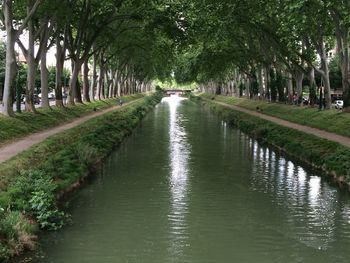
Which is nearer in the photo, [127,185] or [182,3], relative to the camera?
[127,185]

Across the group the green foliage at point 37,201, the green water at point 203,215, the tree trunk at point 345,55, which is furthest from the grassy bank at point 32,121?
the tree trunk at point 345,55

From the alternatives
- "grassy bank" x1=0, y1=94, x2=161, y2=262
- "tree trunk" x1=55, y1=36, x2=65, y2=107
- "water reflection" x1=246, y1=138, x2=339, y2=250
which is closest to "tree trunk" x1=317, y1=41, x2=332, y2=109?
"water reflection" x1=246, y1=138, x2=339, y2=250

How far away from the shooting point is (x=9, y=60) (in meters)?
27.8

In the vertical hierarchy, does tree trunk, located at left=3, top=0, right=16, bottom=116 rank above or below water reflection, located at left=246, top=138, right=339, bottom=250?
above

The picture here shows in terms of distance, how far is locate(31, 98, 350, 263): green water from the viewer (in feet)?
40.1

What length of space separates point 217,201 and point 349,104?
19783 mm

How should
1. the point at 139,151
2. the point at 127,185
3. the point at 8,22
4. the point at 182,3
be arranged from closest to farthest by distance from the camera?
the point at 127,185
the point at 8,22
the point at 139,151
the point at 182,3

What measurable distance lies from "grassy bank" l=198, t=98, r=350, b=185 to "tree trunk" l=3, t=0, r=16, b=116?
553 inches

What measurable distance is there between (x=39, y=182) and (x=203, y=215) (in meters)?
4.42

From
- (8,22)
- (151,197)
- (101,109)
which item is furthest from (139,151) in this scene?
(101,109)

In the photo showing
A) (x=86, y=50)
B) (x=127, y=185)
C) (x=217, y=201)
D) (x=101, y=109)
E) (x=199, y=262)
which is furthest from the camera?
(x=101, y=109)

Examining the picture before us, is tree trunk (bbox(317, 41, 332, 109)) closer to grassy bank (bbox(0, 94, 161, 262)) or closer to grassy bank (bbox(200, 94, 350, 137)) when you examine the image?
grassy bank (bbox(200, 94, 350, 137))

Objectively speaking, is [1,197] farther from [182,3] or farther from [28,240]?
[182,3]

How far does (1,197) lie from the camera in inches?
527
